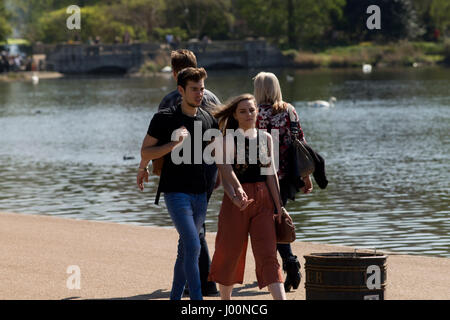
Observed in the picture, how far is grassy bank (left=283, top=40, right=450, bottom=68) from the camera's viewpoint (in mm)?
99750

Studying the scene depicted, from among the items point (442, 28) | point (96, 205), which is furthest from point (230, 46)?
point (96, 205)

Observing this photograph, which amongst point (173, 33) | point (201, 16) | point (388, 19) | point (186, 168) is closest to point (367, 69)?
point (388, 19)

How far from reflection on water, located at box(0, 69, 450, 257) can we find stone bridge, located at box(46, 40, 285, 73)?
36275mm

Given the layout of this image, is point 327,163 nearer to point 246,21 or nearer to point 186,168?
point 186,168

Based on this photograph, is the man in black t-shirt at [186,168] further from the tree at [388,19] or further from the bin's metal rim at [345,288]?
the tree at [388,19]

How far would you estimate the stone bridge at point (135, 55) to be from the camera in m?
98.2

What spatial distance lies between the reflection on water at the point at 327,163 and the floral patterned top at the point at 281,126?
4815 mm

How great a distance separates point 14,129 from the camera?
3984 centimetres

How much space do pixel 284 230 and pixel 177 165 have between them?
935 mm

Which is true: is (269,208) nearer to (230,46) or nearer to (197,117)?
(197,117)

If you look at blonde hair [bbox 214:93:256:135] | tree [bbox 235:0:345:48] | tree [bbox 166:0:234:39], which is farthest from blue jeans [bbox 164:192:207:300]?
tree [bbox 166:0:234:39]

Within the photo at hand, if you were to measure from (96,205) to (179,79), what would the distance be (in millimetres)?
10851

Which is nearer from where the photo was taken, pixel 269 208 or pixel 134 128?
pixel 269 208

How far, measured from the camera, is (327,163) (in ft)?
82.1
